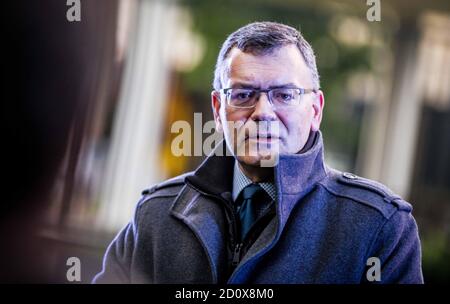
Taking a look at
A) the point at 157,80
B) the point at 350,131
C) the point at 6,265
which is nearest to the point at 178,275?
the point at 6,265

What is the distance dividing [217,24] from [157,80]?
0.55m

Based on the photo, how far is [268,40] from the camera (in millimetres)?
1264

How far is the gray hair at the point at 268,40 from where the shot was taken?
1.26 m

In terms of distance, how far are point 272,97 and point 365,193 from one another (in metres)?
0.28

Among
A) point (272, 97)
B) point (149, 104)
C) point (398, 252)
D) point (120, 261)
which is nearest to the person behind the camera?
point (398, 252)

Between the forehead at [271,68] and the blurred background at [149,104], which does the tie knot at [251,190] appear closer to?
the forehead at [271,68]

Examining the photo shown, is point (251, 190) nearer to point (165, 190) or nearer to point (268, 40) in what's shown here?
point (165, 190)

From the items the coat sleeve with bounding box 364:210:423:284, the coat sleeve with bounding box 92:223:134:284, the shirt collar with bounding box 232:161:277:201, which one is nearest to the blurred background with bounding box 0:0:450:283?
the coat sleeve with bounding box 92:223:134:284

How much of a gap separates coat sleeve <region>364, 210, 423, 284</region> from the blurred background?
485 millimetres

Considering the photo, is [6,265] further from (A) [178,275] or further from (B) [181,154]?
(B) [181,154]

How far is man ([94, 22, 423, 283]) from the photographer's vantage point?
121cm

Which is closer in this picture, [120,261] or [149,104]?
[120,261]

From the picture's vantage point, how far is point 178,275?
1.32 m

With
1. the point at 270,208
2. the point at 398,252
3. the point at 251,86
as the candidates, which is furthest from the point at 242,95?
the point at 398,252
